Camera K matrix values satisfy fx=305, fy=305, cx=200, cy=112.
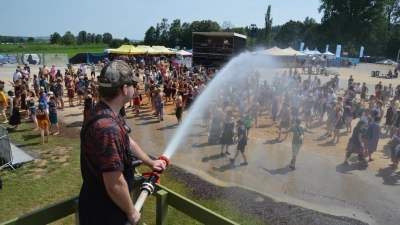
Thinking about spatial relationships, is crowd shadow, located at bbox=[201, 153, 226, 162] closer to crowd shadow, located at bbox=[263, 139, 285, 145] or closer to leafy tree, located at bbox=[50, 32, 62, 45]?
crowd shadow, located at bbox=[263, 139, 285, 145]

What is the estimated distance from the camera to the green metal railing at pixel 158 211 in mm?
2387

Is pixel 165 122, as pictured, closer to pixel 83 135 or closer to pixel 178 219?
pixel 178 219

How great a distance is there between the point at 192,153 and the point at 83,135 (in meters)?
9.16

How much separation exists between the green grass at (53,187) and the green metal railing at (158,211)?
12.4 feet

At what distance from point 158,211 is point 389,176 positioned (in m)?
9.18

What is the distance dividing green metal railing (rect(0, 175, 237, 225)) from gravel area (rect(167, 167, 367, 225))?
15.2 feet

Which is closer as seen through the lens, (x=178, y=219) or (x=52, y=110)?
(x=178, y=219)

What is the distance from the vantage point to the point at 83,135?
6.41 feet

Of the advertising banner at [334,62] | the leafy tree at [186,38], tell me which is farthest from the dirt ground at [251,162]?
the leafy tree at [186,38]

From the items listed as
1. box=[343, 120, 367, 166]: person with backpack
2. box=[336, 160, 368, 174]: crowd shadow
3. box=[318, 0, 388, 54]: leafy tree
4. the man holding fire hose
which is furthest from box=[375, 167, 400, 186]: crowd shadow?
box=[318, 0, 388, 54]: leafy tree

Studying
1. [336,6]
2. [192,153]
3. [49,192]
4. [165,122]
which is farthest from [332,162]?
[336,6]

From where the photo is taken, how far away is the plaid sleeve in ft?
6.01

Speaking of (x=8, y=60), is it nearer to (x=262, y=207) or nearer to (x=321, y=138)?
(x=321, y=138)

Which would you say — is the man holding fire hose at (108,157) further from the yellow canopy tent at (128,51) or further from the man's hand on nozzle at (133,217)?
the yellow canopy tent at (128,51)
